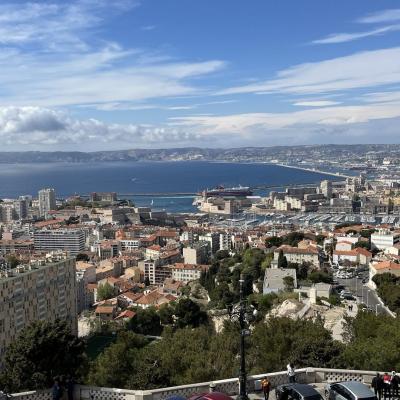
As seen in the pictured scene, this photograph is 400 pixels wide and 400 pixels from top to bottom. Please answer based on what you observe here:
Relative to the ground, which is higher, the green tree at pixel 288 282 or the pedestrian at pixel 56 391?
the pedestrian at pixel 56 391

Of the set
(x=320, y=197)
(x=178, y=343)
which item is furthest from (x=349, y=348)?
(x=320, y=197)

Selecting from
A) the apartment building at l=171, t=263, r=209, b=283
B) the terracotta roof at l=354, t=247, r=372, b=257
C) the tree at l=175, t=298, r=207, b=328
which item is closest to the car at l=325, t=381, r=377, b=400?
the tree at l=175, t=298, r=207, b=328

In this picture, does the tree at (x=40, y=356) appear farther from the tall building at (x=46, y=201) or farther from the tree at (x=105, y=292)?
the tall building at (x=46, y=201)

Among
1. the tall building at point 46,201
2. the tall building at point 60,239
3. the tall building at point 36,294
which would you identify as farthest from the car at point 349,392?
the tall building at point 46,201

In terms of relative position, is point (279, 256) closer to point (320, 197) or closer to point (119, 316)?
point (119, 316)

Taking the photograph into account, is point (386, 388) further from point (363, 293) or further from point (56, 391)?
point (363, 293)

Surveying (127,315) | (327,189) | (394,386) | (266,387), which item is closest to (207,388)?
(266,387)

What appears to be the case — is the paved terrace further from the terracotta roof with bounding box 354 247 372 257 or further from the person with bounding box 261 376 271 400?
the terracotta roof with bounding box 354 247 372 257

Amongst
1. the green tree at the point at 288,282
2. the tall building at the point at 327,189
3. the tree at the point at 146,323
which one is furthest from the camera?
the tall building at the point at 327,189
